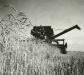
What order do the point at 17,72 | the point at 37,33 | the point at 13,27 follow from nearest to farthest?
the point at 17,72
the point at 13,27
the point at 37,33

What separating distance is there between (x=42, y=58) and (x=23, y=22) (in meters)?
0.91

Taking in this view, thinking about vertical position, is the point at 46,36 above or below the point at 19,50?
above

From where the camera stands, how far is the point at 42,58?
10.9ft

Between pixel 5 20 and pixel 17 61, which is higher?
pixel 5 20

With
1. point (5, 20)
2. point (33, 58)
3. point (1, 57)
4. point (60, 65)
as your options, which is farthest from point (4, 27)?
point (60, 65)

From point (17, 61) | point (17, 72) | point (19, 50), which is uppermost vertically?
point (19, 50)

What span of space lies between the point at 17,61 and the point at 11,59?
0.41ft

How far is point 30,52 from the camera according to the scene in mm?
3230

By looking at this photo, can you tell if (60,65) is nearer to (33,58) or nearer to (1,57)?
(33,58)

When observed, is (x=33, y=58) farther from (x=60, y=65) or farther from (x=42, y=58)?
(x=60, y=65)

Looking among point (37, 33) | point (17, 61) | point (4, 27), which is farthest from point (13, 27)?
point (37, 33)

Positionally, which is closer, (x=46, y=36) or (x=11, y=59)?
(x=11, y=59)

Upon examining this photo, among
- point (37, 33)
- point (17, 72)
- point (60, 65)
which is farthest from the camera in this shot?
point (37, 33)

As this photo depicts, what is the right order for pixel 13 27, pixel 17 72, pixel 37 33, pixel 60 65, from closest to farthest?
pixel 17 72
pixel 13 27
pixel 60 65
pixel 37 33
